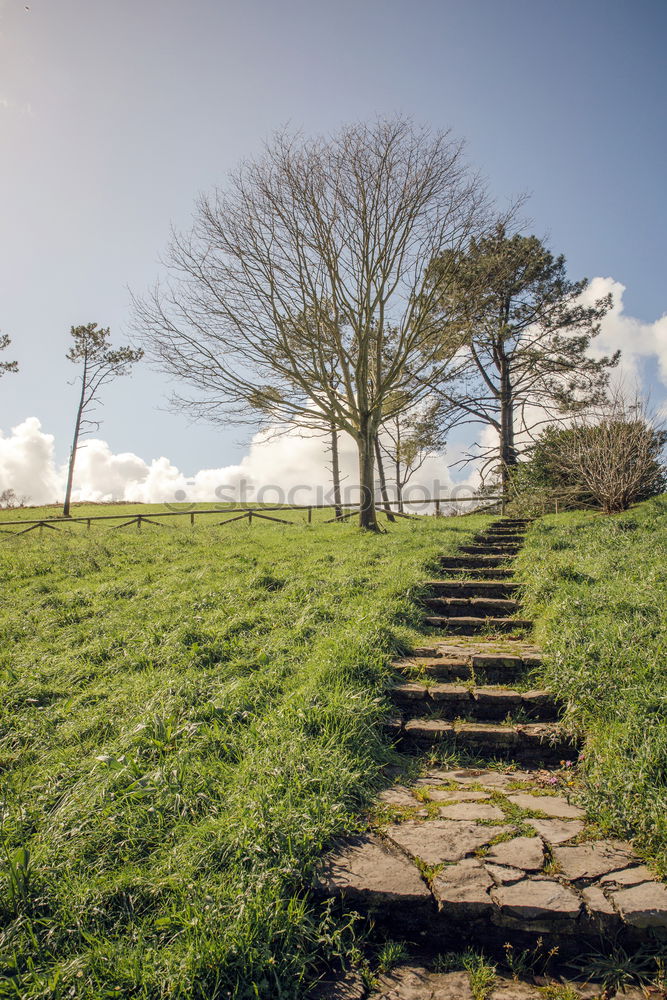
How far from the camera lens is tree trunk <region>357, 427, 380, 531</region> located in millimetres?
15797

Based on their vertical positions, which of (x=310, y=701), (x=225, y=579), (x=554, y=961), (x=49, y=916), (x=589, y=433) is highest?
(x=589, y=433)

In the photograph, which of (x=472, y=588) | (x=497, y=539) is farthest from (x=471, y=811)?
(x=497, y=539)

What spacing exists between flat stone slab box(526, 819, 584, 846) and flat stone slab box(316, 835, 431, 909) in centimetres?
96

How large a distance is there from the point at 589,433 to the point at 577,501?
2373 millimetres

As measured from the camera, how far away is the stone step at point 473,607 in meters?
8.05

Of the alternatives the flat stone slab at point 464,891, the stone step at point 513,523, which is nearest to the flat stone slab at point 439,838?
the flat stone slab at point 464,891

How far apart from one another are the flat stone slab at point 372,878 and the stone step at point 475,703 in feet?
6.27

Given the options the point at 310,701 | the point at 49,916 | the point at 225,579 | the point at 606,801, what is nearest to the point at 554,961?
the point at 606,801

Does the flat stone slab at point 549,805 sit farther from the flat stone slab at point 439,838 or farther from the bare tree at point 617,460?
the bare tree at point 617,460

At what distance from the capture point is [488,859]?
340cm

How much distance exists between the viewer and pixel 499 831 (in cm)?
367

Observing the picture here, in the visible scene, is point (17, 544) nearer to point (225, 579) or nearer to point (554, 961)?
point (225, 579)

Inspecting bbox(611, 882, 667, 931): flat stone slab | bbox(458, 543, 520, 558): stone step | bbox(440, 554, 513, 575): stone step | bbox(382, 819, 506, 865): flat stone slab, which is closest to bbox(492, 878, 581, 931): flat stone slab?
bbox(611, 882, 667, 931): flat stone slab

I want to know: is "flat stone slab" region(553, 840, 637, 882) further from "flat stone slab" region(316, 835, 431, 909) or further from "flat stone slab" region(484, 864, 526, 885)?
"flat stone slab" region(316, 835, 431, 909)
